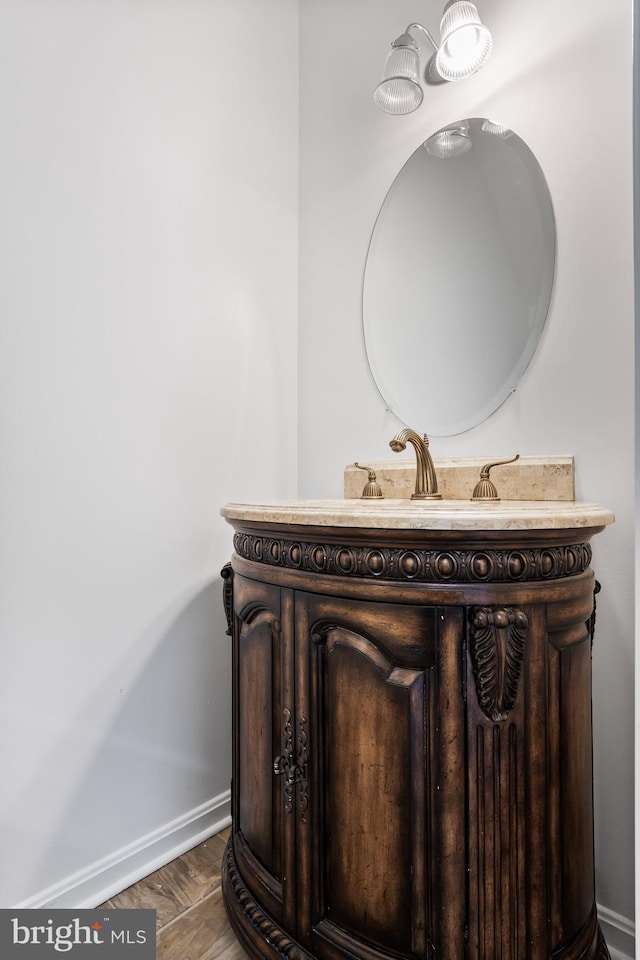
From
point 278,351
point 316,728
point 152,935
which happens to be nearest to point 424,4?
point 278,351

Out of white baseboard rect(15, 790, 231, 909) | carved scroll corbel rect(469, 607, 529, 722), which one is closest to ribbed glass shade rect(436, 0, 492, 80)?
carved scroll corbel rect(469, 607, 529, 722)

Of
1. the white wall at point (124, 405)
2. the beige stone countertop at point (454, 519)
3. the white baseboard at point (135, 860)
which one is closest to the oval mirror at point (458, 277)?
the white wall at point (124, 405)

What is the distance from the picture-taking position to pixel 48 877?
1147mm

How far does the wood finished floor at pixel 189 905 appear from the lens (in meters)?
1.10

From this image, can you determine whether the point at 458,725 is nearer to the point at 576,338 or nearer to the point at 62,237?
the point at 576,338

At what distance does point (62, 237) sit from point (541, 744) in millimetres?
1399

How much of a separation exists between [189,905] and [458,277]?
67.7 inches

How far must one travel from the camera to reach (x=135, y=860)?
1.30 meters

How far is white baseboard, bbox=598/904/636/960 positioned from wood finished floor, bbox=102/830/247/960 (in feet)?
2.51

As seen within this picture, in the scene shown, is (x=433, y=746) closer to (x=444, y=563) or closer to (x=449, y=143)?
(x=444, y=563)

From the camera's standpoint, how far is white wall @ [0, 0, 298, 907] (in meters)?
1.12

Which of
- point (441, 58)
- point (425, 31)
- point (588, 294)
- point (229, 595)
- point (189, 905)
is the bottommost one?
point (189, 905)

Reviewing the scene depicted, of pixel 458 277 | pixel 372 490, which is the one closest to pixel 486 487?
pixel 372 490

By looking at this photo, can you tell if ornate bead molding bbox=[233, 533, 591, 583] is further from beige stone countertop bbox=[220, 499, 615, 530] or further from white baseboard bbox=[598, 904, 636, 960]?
white baseboard bbox=[598, 904, 636, 960]
